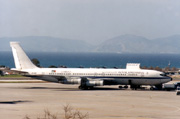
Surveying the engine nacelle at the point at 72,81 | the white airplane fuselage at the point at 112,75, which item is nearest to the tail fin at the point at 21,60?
the white airplane fuselage at the point at 112,75

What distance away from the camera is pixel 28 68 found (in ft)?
235

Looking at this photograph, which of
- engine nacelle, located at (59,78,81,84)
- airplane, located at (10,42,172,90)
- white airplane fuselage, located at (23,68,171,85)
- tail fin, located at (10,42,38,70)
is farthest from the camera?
tail fin, located at (10,42,38,70)

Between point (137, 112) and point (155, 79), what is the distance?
100.0ft

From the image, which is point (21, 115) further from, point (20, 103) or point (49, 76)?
point (49, 76)

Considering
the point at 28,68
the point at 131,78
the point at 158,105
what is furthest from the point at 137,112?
the point at 28,68

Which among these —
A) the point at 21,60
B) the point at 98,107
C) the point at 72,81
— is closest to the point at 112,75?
the point at 72,81

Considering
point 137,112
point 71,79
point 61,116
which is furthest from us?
point 71,79

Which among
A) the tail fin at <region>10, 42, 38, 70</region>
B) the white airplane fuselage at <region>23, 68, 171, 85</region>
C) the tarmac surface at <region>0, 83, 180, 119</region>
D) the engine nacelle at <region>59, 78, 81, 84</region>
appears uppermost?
the tail fin at <region>10, 42, 38, 70</region>

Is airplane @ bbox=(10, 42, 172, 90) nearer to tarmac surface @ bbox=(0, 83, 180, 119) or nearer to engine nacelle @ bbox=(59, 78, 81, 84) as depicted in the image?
engine nacelle @ bbox=(59, 78, 81, 84)

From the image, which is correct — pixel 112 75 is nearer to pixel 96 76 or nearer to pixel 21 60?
pixel 96 76

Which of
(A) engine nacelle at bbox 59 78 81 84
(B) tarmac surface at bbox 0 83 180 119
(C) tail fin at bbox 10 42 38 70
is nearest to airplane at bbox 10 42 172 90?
(A) engine nacelle at bbox 59 78 81 84

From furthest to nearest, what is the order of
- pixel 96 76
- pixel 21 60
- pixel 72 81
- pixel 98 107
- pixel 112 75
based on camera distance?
pixel 21 60
pixel 96 76
pixel 112 75
pixel 72 81
pixel 98 107

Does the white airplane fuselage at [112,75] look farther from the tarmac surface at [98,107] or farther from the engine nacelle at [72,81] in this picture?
the tarmac surface at [98,107]

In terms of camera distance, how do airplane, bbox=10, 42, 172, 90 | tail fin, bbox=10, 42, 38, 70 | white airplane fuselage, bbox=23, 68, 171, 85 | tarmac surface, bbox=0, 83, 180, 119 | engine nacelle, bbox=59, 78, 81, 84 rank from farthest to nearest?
tail fin, bbox=10, 42, 38, 70, white airplane fuselage, bbox=23, 68, 171, 85, airplane, bbox=10, 42, 172, 90, engine nacelle, bbox=59, 78, 81, 84, tarmac surface, bbox=0, 83, 180, 119
